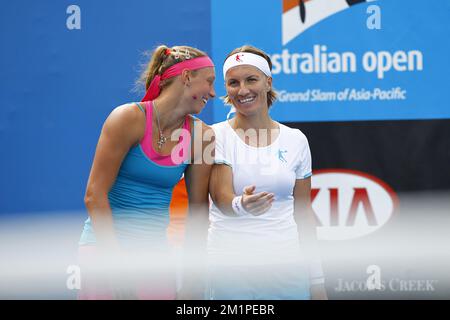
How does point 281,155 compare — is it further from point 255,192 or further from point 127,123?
point 127,123

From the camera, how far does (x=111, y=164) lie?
206 centimetres

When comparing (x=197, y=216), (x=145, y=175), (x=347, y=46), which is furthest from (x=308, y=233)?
(x=347, y=46)

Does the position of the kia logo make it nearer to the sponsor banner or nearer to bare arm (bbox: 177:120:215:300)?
the sponsor banner

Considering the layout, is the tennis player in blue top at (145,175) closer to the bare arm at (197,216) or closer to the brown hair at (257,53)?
the bare arm at (197,216)

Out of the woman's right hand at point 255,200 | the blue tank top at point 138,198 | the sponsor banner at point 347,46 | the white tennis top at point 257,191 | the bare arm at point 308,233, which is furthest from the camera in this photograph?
the sponsor banner at point 347,46

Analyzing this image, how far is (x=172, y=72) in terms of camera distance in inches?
85.7

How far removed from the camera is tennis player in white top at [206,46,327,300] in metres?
2.23

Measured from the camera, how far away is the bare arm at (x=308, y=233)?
2354mm

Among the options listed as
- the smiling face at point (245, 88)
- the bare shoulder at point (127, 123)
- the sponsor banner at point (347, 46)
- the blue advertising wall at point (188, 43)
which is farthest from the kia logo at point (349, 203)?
the bare shoulder at point (127, 123)

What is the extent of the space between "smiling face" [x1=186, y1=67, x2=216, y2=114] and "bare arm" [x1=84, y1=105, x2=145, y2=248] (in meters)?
0.23

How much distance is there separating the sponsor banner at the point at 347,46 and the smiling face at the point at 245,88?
0.62 meters

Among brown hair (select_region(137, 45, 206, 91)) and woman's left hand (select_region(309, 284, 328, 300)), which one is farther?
woman's left hand (select_region(309, 284, 328, 300))

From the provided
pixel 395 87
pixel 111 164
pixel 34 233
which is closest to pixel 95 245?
pixel 111 164

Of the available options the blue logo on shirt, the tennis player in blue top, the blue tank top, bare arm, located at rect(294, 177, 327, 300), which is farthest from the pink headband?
bare arm, located at rect(294, 177, 327, 300)
